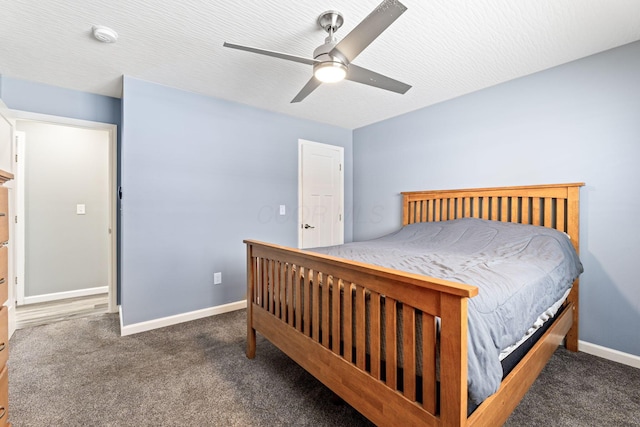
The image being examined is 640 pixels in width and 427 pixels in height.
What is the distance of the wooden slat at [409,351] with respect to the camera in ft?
3.48

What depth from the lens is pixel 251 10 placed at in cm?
172

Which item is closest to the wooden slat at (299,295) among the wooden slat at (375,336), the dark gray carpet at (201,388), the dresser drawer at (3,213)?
the dark gray carpet at (201,388)

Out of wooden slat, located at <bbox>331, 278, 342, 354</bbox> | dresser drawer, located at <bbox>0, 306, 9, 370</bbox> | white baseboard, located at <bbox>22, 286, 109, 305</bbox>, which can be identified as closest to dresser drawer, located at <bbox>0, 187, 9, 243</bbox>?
dresser drawer, located at <bbox>0, 306, 9, 370</bbox>

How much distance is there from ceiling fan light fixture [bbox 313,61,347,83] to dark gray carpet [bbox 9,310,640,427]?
6.24 feet

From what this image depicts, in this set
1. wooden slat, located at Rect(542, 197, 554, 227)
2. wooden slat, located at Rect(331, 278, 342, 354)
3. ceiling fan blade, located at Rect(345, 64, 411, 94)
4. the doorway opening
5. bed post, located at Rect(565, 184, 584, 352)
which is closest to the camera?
wooden slat, located at Rect(331, 278, 342, 354)

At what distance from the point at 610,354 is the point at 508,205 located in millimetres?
1295

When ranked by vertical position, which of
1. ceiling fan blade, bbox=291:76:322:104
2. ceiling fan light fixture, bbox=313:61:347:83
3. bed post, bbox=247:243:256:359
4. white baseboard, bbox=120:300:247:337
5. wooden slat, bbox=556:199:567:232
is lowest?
white baseboard, bbox=120:300:247:337

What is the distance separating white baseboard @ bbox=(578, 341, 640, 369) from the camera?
2.07m

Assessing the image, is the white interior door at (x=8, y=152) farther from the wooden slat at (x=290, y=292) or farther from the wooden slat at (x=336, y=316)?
the wooden slat at (x=336, y=316)

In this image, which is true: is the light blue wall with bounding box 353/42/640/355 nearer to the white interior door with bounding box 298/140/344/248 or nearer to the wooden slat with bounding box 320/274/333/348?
the white interior door with bounding box 298/140/344/248

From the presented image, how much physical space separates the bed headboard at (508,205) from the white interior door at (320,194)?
1.08 metres

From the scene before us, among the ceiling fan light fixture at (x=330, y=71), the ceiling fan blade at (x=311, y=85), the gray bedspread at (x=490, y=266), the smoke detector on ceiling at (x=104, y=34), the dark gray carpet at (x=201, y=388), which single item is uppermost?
the smoke detector on ceiling at (x=104, y=34)

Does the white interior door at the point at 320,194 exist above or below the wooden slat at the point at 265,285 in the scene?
above

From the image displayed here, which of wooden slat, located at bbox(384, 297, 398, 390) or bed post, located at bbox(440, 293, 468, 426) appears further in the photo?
wooden slat, located at bbox(384, 297, 398, 390)
